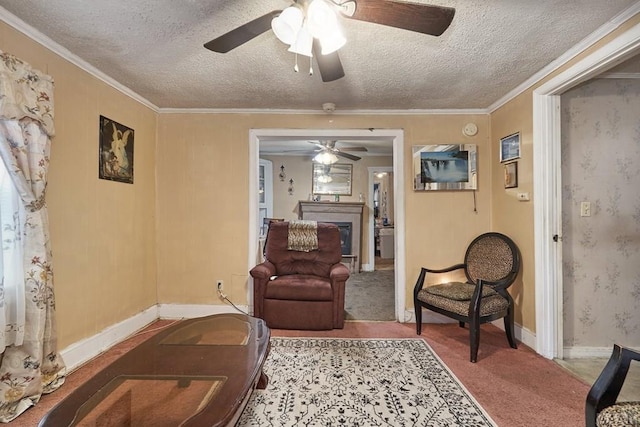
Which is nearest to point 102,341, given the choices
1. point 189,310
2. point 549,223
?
point 189,310

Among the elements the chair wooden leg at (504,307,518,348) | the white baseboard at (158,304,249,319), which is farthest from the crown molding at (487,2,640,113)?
the white baseboard at (158,304,249,319)

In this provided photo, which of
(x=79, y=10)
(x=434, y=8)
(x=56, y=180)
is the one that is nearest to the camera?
(x=434, y=8)

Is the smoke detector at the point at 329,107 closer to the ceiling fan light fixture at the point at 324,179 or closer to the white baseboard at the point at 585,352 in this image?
the ceiling fan light fixture at the point at 324,179

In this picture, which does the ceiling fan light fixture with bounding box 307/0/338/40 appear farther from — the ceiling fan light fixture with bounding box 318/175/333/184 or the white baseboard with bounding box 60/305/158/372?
the ceiling fan light fixture with bounding box 318/175/333/184

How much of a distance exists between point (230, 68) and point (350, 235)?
401 cm

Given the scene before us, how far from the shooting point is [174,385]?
127 centimetres

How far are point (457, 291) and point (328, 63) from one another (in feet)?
6.85

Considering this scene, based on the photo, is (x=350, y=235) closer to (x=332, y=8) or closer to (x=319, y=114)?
(x=319, y=114)

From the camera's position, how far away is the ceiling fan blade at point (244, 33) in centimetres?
143

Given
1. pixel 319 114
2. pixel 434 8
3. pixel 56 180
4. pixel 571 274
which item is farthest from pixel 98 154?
pixel 571 274

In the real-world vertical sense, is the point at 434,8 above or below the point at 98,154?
above

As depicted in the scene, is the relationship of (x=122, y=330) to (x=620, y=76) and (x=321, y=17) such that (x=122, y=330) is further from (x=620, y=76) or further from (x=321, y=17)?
(x=620, y=76)

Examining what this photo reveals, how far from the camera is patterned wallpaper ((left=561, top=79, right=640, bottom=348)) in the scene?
2.38 metres

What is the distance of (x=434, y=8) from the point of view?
1264 mm
